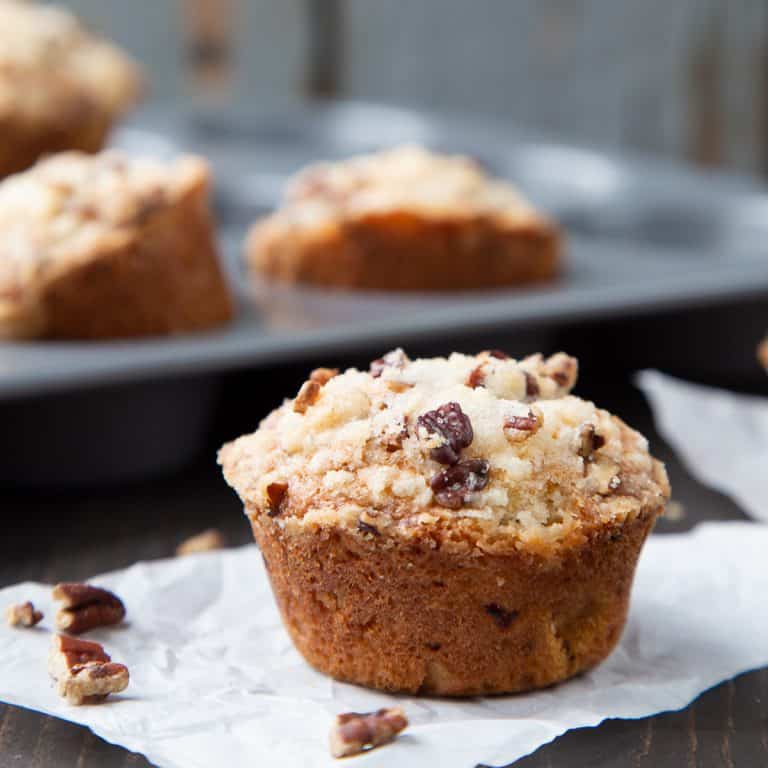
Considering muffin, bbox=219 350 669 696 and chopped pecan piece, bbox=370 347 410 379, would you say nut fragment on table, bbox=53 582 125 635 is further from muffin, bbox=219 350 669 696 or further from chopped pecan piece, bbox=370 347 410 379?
chopped pecan piece, bbox=370 347 410 379

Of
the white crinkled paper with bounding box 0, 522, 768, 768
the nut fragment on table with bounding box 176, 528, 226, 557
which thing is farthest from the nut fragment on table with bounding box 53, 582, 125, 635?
the nut fragment on table with bounding box 176, 528, 226, 557

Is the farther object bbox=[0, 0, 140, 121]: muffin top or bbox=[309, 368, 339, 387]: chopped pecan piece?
bbox=[0, 0, 140, 121]: muffin top

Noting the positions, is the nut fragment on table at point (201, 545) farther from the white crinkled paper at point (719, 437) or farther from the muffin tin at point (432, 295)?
the white crinkled paper at point (719, 437)

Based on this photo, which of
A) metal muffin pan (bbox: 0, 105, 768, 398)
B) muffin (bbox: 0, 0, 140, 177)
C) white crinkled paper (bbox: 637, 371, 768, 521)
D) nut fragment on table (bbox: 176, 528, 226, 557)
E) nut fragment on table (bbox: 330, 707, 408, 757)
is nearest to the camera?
nut fragment on table (bbox: 330, 707, 408, 757)

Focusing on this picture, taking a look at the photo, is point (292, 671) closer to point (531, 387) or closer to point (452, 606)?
point (452, 606)

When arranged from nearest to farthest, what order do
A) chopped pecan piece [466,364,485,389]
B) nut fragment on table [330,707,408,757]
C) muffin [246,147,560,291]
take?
nut fragment on table [330,707,408,757] → chopped pecan piece [466,364,485,389] → muffin [246,147,560,291]

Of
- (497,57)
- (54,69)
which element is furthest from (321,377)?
(497,57)

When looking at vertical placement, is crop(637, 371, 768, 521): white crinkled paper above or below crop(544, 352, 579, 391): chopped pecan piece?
below
